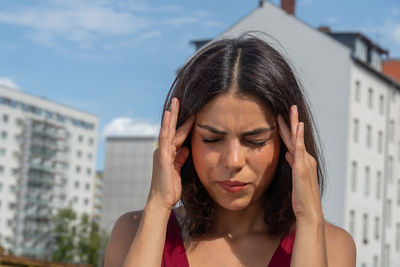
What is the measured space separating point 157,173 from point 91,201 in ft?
365

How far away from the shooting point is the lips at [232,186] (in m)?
2.16

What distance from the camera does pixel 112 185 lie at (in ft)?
346

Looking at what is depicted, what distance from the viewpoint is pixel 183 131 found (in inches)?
87.9

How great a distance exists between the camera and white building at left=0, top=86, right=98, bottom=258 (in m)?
95.9

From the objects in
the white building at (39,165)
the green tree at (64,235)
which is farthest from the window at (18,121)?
the green tree at (64,235)

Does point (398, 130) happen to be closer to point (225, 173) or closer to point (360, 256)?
point (360, 256)

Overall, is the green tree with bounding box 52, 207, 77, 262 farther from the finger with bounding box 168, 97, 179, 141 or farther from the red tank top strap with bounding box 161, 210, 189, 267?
the finger with bounding box 168, 97, 179, 141

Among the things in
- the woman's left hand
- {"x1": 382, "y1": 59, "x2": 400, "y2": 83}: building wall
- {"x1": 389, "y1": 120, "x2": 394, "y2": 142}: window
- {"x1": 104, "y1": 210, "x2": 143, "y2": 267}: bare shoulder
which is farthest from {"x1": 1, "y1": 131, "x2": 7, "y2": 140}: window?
the woman's left hand

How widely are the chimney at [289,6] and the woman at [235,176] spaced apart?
Result: 38.3m

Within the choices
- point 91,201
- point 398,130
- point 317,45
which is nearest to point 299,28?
point 317,45

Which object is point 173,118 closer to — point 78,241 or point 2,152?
point 78,241

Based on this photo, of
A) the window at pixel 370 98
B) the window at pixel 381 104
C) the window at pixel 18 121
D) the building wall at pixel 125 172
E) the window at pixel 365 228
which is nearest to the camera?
the window at pixel 370 98

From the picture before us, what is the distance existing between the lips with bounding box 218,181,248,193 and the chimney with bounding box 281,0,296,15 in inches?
1513

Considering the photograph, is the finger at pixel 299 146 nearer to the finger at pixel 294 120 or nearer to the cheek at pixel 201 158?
the finger at pixel 294 120
